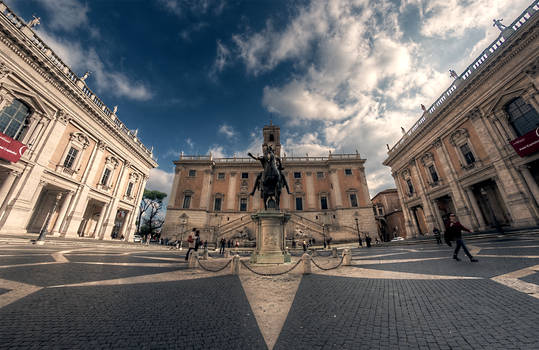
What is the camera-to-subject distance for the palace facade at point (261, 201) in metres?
27.7

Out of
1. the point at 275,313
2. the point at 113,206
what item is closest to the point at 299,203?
the point at 113,206

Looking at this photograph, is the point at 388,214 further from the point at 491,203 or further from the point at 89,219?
the point at 89,219

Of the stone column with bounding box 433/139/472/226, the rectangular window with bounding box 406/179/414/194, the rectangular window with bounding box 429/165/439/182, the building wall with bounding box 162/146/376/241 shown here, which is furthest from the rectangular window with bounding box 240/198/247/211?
the stone column with bounding box 433/139/472/226

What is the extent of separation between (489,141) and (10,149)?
111 ft

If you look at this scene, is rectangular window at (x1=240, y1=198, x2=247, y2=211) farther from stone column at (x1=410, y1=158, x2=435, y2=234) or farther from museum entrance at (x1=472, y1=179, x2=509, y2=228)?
museum entrance at (x1=472, y1=179, x2=509, y2=228)

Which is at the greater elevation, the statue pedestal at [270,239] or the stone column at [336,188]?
the stone column at [336,188]

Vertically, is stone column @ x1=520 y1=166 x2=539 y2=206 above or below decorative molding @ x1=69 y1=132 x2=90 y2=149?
Answer: below

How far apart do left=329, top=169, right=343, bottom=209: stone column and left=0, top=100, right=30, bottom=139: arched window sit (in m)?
33.4

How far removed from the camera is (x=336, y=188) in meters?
30.6

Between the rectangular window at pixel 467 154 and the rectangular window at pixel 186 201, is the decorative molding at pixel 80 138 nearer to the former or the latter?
the rectangular window at pixel 186 201

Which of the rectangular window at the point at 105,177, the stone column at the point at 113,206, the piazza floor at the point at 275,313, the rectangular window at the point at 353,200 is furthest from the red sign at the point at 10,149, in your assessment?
the rectangular window at the point at 353,200

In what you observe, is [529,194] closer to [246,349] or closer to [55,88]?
[246,349]

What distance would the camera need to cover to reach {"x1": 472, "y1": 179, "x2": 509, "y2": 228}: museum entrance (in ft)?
55.3

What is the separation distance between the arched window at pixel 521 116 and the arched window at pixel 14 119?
35.2 metres
